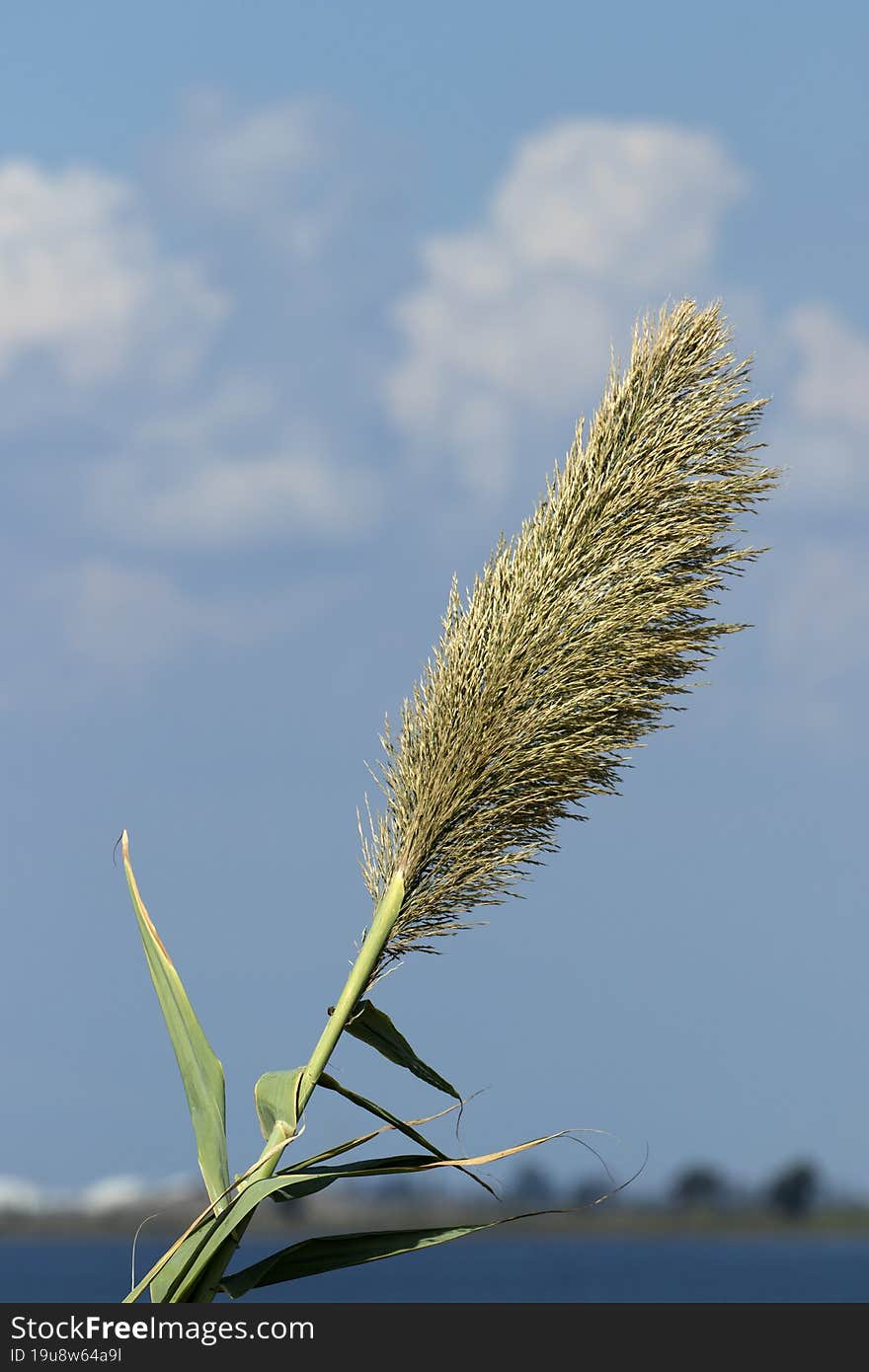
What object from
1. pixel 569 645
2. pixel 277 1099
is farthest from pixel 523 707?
pixel 277 1099

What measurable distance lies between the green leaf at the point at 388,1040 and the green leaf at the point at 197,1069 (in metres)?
0.31

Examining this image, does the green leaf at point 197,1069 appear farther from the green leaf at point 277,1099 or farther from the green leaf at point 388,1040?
the green leaf at point 388,1040

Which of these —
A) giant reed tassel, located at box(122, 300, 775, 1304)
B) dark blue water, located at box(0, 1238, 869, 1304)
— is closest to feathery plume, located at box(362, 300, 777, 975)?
giant reed tassel, located at box(122, 300, 775, 1304)

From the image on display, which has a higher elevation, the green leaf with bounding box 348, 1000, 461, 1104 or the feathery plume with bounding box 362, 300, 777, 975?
the feathery plume with bounding box 362, 300, 777, 975

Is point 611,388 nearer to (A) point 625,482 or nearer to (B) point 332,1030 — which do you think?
(A) point 625,482

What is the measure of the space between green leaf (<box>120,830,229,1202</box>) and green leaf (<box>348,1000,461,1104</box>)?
310mm

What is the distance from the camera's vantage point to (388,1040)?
3.27 metres

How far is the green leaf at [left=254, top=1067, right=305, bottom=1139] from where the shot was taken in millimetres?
3088

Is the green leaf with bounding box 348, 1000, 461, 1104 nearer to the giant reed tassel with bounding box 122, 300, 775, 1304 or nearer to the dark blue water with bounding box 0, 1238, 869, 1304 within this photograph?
the giant reed tassel with bounding box 122, 300, 775, 1304

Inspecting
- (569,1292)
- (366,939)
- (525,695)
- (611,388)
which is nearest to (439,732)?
(525,695)

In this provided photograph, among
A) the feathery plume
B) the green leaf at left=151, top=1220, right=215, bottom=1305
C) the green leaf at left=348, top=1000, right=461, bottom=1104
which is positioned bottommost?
the green leaf at left=151, top=1220, right=215, bottom=1305

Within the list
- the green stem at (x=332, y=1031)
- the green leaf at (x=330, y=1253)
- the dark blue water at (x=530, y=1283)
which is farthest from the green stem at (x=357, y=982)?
the dark blue water at (x=530, y=1283)
